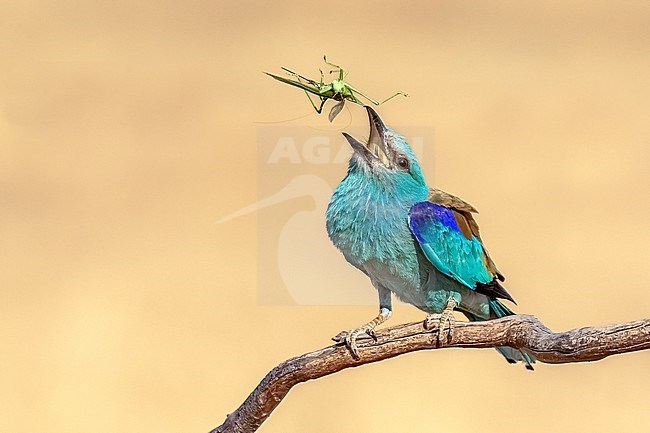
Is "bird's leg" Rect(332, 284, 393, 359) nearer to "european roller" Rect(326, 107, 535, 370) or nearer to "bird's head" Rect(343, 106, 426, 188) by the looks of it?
"european roller" Rect(326, 107, 535, 370)

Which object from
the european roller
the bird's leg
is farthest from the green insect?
the bird's leg

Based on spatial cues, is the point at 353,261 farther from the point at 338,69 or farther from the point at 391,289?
the point at 338,69

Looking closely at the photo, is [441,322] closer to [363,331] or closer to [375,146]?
[363,331]

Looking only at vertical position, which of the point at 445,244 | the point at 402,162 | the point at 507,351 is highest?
the point at 402,162

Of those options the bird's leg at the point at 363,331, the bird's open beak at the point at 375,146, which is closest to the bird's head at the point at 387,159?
the bird's open beak at the point at 375,146

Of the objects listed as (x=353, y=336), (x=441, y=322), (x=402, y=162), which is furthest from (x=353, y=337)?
(x=402, y=162)

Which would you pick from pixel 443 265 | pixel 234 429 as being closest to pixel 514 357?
pixel 443 265

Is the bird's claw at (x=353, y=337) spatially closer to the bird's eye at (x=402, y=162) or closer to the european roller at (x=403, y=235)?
the european roller at (x=403, y=235)

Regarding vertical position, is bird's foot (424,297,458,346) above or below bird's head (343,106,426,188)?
below

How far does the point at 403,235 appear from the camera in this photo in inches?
53.8

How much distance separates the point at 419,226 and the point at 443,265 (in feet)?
0.21
